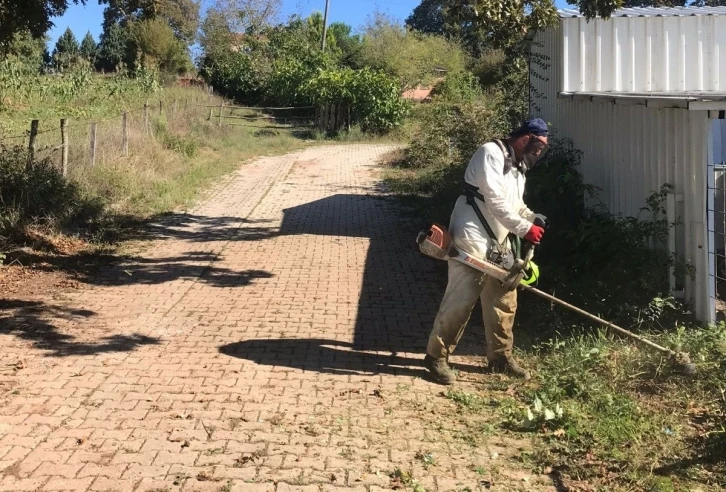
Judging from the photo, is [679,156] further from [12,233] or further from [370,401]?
[12,233]

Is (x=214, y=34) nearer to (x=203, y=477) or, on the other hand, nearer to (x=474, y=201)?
(x=474, y=201)

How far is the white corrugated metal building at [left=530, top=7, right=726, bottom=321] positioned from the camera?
5930mm

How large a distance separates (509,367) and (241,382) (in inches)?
79.2

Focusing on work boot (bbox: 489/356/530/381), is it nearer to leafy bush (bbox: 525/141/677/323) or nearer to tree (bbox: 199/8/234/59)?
leafy bush (bbox: 525/141/677/323)

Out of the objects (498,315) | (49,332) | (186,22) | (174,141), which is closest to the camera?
(498,315)

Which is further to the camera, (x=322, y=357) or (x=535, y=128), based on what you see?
(x=322, y=357)

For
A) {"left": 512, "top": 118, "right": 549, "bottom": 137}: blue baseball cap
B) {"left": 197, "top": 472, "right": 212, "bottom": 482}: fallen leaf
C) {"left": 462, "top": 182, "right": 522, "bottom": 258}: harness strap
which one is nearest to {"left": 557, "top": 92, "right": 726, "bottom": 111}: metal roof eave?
{"left": 512, "top": 118, "right": 549, "bottom": 137}: blue baseball cap

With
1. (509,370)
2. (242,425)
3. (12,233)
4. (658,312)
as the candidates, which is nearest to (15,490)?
(242,425)

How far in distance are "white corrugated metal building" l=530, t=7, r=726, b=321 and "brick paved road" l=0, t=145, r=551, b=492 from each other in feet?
6.95

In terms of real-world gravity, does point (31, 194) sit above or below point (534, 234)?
above

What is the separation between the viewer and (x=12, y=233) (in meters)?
9.66

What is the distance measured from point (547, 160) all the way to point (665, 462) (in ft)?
21.0

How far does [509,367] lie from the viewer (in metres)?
5.46

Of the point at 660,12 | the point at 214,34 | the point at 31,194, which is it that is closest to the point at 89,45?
the point at 214,34
